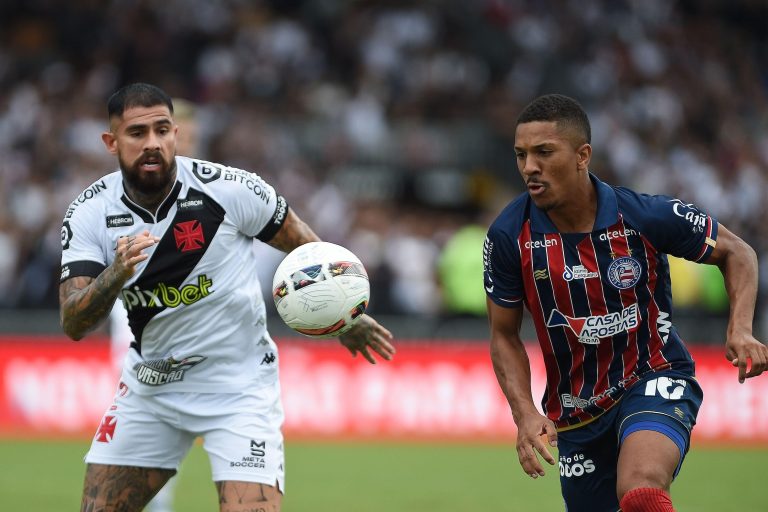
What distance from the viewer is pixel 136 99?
19.8ft

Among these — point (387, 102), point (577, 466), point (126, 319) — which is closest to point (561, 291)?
point (577, 466)

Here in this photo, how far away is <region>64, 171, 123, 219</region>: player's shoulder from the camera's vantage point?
6.10m

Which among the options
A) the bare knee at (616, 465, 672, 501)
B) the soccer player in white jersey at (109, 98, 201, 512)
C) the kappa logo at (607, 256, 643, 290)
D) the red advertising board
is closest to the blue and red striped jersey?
the kappa logo at (607, 256, 643, 290)

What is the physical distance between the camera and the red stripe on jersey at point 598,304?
5906 millimetres

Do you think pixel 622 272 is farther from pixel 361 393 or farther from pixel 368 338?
pixel 361 393

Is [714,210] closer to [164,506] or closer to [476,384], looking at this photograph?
[476,384]

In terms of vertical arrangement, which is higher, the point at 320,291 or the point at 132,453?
the point at 320,291

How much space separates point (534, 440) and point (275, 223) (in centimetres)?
179

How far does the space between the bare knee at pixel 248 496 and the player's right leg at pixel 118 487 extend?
0.40 meters

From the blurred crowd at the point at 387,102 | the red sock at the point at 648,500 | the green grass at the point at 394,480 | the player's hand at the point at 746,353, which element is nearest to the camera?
the red sock at the point at 648,500

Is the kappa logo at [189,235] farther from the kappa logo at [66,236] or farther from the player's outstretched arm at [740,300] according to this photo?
the player's outstretched arm at [740,300]

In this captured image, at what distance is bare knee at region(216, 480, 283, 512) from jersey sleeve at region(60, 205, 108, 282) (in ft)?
3.93

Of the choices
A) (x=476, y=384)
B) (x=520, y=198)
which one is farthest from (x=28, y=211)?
(x=520, y=198)

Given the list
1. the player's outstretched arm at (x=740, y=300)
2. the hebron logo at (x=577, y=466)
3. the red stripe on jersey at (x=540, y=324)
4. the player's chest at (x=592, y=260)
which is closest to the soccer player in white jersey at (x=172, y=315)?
the red stripe on jersey at (x=540, y=324)
